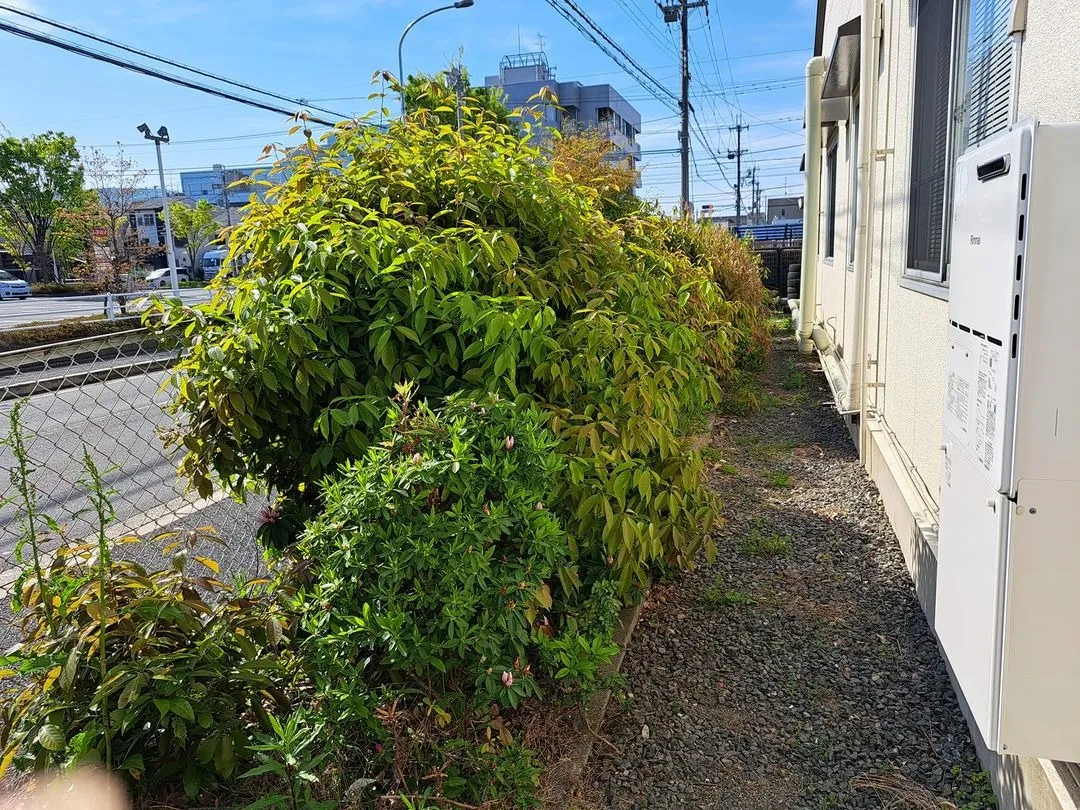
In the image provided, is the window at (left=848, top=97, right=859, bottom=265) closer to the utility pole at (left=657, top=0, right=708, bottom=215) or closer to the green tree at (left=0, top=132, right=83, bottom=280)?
the utility pole at (left=657, top=0, right=708, bottom=215)

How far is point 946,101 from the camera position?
3586mm

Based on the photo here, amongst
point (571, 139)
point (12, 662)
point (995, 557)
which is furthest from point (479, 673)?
point (571, 139)

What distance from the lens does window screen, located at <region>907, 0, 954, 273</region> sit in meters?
3.59

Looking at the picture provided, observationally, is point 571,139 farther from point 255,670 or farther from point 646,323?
point 255,670

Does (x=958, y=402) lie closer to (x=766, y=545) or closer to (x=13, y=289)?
(x=766, y=545)

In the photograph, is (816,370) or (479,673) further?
(816,370)

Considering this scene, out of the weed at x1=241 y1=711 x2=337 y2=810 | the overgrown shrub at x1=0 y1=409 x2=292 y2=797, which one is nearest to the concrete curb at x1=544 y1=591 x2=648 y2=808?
the weed at x1=241 y1=711 x2=337 y2=810

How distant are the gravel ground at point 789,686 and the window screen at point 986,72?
2.06 metres

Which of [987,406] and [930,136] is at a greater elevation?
[930,136]

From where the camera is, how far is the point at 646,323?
10.3 ft

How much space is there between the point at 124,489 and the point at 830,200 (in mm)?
9258

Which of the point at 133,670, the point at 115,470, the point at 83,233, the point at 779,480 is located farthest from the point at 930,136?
the point at 83,233

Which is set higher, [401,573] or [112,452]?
[401,573]

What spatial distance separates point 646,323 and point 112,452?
6158mm
